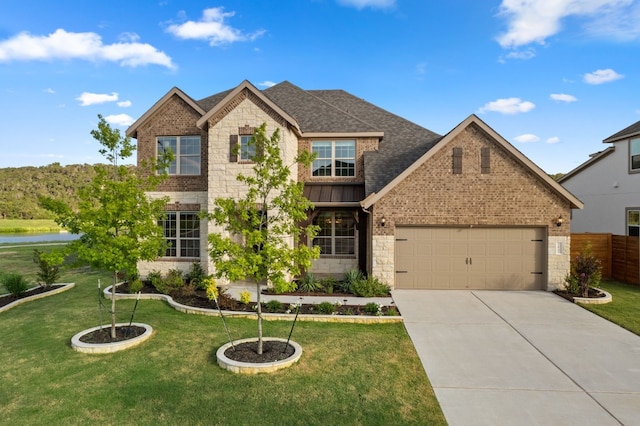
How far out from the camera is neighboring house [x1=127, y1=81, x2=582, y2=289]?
13.4 metres

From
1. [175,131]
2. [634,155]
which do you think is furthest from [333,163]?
[634,155]

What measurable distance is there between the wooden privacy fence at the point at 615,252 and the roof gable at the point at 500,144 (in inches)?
157

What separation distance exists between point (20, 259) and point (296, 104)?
67.8ft

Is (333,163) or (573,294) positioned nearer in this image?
(573,294)

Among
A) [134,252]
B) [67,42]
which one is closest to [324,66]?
[67,42]

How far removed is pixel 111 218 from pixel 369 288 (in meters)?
8.56

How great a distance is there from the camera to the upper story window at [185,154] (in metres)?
15.5

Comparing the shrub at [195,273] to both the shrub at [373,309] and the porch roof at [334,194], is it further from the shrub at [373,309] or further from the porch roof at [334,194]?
the shrub at [373,309]

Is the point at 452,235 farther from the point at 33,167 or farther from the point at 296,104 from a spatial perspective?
the point at 33,167

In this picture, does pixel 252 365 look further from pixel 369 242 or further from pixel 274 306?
pixel 369 242

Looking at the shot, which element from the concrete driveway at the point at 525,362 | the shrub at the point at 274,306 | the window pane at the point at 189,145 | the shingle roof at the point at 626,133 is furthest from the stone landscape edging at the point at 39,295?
the shingle roof at the point at 626,133

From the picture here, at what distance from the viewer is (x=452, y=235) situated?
13773 mm

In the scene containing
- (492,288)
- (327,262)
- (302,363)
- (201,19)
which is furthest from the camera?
(327,262)

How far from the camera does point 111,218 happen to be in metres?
7.96
